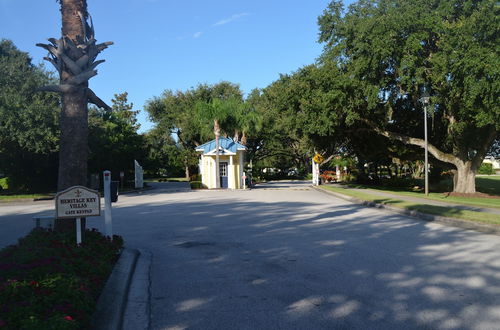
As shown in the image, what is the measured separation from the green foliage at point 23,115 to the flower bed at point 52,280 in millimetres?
21059

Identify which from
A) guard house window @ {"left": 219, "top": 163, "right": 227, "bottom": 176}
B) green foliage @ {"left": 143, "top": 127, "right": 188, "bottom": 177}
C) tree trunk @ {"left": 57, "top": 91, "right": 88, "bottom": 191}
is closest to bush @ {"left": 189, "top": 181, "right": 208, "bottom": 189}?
guard house window @ {"left": 219, "top": 163, "right": 227, "bottom": 176}

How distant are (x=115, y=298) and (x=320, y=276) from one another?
3003mm

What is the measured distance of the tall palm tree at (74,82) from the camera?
8.87m

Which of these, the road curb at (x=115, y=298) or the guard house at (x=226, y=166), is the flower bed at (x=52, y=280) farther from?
the guard house at (x=226, y=166)

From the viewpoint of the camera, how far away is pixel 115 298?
538 centimetres

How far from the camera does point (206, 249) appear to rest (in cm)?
923

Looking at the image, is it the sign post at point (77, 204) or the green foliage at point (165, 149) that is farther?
the green foliage at point (165, 149)

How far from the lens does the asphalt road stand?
A: 4.91 m

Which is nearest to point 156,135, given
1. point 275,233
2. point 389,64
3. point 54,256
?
point 389,64

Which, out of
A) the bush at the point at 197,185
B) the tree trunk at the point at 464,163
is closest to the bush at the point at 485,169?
the tree trunk at the point at 464,163

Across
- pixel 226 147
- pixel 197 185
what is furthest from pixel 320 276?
pixel 226 147

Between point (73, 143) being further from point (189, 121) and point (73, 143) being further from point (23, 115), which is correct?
point (189, 121)

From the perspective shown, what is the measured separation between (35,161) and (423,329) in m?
32.8

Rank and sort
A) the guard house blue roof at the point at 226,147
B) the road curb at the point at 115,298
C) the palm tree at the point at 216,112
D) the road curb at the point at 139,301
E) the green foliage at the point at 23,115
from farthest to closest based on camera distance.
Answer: the palm tree at the point at 216,112 → the guard house blue roof at the point at 226,147 → the green foliage at the point at 23,115 → the road curb at the point at 139,301 → the road curb at the point at 115,298
